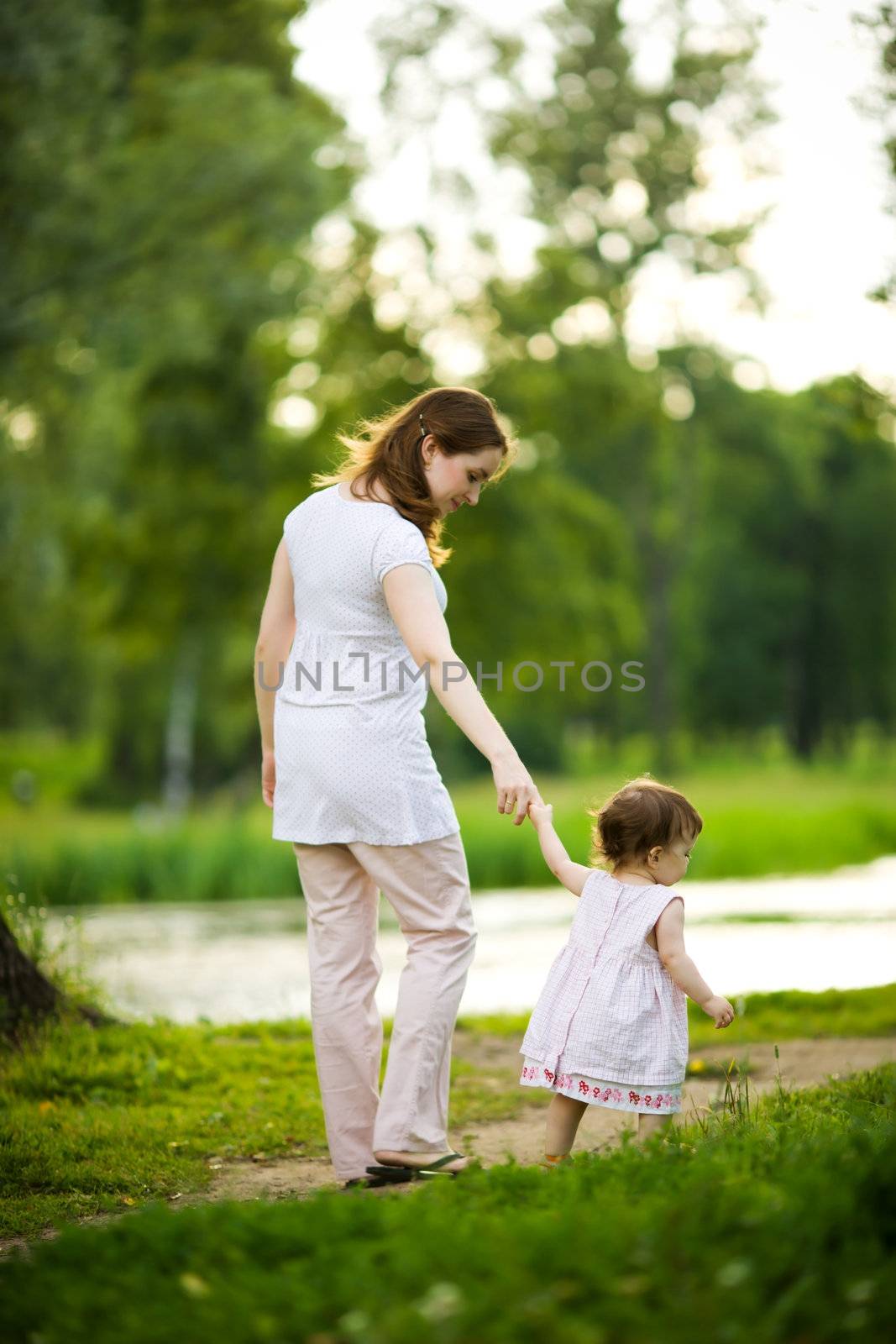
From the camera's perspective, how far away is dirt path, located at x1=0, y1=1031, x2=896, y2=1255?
405 centimetres

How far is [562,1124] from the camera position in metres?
3.92

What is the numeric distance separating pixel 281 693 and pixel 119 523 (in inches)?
697

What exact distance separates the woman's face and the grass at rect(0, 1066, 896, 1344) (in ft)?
6.07

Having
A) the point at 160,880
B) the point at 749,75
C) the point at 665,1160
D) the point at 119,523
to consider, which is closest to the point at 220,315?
the point at 119,523

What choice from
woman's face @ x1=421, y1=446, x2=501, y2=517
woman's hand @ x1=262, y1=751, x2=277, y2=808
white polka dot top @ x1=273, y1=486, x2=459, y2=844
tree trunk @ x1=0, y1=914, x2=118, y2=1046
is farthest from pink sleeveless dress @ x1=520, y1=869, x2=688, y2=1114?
tree trunk @ x1=0, y1=914, x2=118, y2=1046

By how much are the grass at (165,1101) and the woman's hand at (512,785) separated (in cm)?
140

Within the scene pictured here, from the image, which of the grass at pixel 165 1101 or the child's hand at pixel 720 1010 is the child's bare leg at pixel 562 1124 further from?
the grass at pixel 165 1101

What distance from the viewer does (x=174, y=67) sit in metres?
16.3

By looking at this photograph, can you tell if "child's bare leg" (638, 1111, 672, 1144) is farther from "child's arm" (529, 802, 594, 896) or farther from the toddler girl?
"child's arm" (529, 802, 594, 896)

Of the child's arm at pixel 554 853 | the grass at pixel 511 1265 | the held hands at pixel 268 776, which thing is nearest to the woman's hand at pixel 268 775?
the held hands at pixel 268 776

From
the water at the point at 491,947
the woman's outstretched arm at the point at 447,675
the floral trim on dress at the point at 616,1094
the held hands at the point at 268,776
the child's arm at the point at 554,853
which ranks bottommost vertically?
the water at the point at 491,947

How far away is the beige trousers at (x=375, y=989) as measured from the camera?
3.91m

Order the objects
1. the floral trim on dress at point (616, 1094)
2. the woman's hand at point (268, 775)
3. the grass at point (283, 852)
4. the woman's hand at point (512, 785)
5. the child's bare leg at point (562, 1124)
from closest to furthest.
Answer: the woman's hand at point (512, 785)
the floral trim on dress at point (616, 1094)
the child's bare leg at point (562, 1124)
the woman's hand at point (268, 775)
the grass at point (283, 852)

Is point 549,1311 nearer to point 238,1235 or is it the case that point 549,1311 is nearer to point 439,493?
point 238,1235
